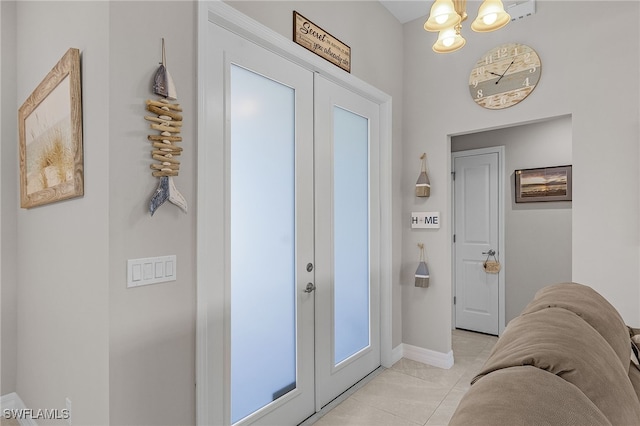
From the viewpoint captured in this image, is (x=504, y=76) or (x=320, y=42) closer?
(x=320, y=42)

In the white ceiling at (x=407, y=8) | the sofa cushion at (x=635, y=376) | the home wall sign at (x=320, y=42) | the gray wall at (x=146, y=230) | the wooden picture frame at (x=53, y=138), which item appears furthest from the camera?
the white ceiling at (x=407, y=8)

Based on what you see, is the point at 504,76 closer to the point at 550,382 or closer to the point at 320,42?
the point at 320,42

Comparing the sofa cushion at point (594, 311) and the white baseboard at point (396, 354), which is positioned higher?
the sofa cushion at point (594, 311)

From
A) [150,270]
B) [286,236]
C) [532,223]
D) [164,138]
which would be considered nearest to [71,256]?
[150,270]

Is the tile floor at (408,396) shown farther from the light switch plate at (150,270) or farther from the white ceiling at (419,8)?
the white ceiling at (419,8)

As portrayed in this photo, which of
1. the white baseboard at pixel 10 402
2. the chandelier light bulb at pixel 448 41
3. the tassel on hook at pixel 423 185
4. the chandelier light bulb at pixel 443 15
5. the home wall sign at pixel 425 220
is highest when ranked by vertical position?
the chandelier light bulb at pixel 443 15

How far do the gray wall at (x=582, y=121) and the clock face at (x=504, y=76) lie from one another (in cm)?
5

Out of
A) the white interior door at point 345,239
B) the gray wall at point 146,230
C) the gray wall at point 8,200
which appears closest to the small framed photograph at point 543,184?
the white interior door at point 345,239

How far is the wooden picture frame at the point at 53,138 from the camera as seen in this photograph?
4.86 ft

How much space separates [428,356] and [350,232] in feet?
4.78

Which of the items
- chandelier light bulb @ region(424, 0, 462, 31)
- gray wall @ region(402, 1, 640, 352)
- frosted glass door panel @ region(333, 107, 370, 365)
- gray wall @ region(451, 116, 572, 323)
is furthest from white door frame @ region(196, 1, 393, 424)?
gray wall @ region(451, 116, 572, 323)

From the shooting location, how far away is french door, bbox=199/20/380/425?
5.85 feet

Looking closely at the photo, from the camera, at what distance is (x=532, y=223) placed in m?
3.81

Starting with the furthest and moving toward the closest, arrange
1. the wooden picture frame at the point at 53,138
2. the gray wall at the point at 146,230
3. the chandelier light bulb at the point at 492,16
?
the chandelier light bulb at the point at 492,16
the wooden picture frame at the point at 53,138
the gray wall at the point at 146,230
